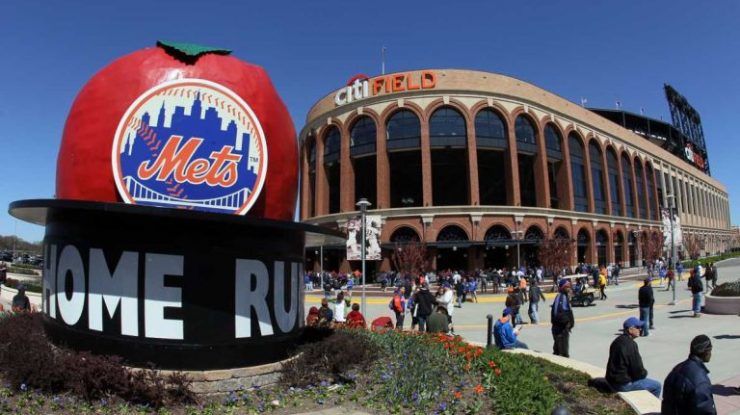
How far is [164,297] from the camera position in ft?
21.4

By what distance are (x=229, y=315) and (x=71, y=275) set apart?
2.44 metres

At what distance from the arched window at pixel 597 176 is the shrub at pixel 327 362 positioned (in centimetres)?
5547

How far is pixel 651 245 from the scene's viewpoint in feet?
183

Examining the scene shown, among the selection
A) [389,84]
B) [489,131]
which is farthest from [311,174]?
[489,131]

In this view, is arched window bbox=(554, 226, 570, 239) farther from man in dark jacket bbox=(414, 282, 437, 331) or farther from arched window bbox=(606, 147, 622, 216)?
man in dark jacket bbox=(414, 282, 437, 331)

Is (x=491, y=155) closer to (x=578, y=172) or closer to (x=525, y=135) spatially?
(x=525, y=135)

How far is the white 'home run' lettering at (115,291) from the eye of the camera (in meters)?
6.50

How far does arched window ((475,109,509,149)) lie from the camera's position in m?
45.3

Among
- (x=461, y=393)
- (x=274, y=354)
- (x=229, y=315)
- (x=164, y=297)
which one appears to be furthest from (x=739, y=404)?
(x=164, y=297)

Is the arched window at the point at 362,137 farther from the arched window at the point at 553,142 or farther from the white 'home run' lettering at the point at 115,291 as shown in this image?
the white 'home run' lettering at the point at 115,291

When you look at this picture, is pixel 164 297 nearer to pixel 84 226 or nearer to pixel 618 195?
pixel 84 226

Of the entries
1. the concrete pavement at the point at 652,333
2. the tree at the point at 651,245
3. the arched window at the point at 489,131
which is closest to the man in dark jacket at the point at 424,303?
the concrete pavement at the point at 652,333

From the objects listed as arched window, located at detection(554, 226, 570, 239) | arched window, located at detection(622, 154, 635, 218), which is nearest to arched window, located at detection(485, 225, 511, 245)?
arched window, located at detection(554, 226, 570, 239)

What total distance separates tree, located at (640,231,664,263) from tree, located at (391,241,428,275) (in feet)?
90.5
